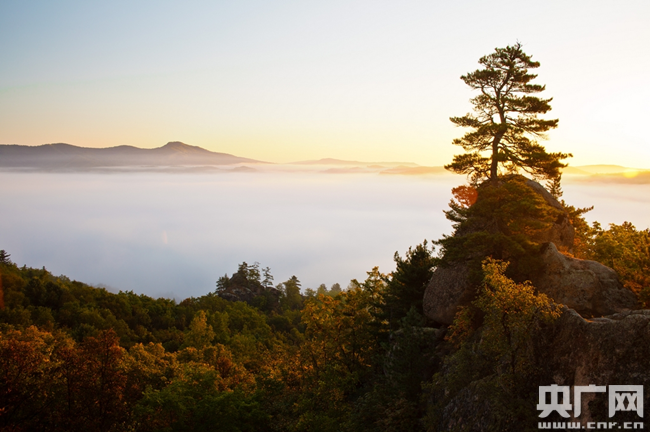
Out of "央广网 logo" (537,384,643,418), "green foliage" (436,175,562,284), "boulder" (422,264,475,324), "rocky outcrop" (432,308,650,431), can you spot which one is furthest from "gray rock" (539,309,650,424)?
"boulder" (422,264,475,324)

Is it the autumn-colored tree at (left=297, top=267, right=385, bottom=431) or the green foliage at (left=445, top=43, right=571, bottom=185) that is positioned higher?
the green foliage at (left=445, top=43, right=571, bottom=185)

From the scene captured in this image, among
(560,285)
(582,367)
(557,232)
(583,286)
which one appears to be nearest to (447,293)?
(560,285)

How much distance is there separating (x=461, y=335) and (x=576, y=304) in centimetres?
646

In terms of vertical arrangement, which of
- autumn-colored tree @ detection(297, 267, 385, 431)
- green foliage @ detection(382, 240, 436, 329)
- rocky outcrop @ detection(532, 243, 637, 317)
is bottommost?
autumn-colored tree @ detection(297, 267, 385, 431)

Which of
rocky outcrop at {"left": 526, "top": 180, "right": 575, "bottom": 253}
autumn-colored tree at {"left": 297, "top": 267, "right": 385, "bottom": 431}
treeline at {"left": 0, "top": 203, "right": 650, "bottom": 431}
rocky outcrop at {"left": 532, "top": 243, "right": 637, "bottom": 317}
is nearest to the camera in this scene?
treeline at {"left": 0, "top": 203, "right": 650, "bottom": 431}

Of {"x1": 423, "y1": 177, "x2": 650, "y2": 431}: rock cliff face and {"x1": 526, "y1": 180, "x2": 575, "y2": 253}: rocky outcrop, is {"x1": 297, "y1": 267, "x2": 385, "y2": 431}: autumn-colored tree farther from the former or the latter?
{"x1": 526, "y1": 180, "x2": 575, "y2": 253}: rocky outcrop

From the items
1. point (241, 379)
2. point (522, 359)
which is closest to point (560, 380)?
point (522, 359)

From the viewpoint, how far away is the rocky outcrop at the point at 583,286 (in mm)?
22422

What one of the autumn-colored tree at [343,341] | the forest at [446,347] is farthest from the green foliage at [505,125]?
the autumn-colored tree at [343,341]

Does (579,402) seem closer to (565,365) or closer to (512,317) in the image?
(565,365)

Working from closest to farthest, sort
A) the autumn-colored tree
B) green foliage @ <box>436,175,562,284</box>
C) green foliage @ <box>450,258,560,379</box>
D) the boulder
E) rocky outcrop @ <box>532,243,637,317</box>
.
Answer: green foliage @ <box>450,258,560,379</box>
rocky outcrop @ <box>532,243,637,317</box>
green foliage @ <box>436,175,562,284</box>
the boulder
the autumn-colored tree

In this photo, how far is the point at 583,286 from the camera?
22.9m

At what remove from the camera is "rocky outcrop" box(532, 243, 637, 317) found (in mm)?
22422

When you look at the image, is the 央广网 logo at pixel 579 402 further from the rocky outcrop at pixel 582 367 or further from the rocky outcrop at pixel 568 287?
the rocky outcrop at pixel 568 287
